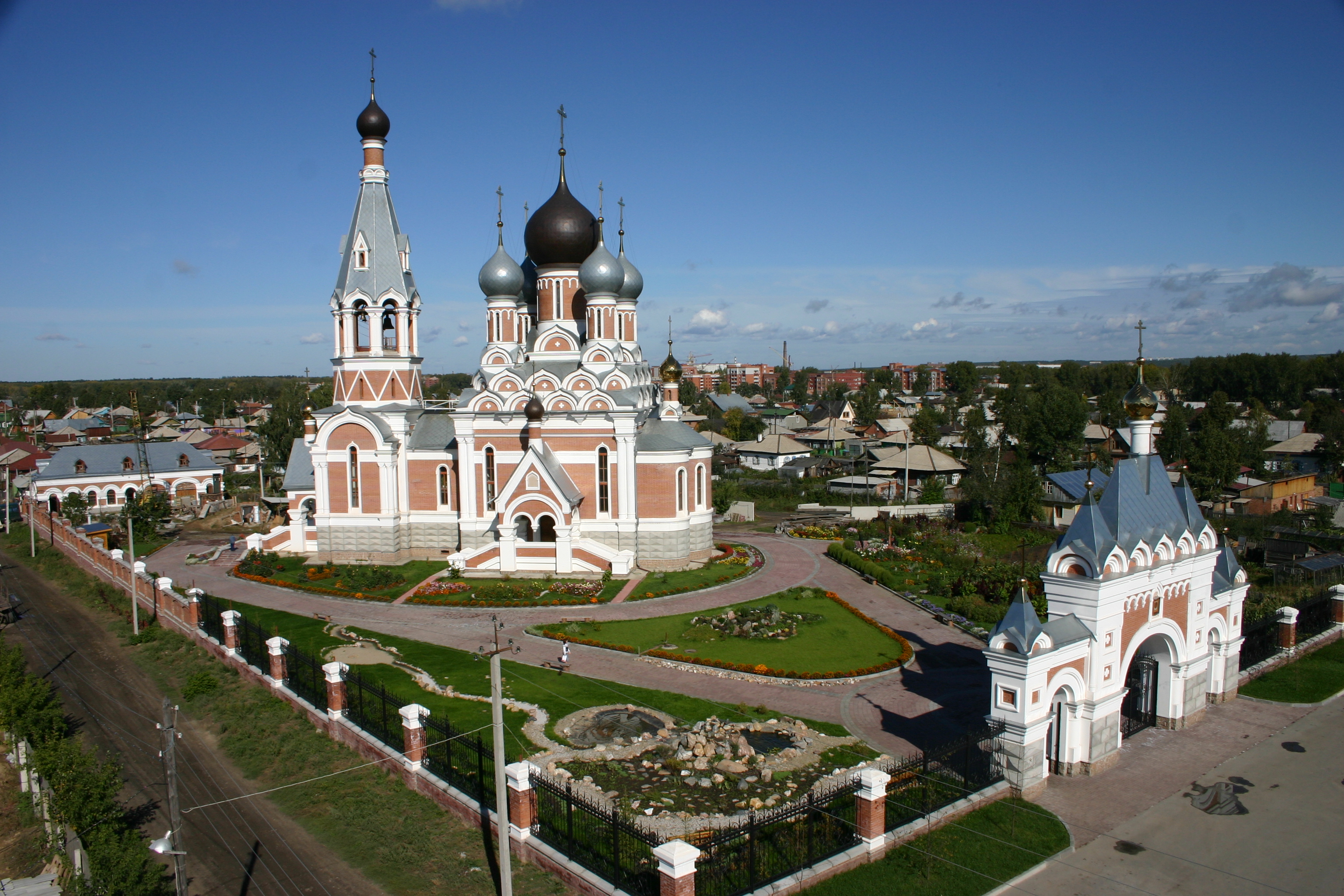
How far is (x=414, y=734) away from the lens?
46.5ft

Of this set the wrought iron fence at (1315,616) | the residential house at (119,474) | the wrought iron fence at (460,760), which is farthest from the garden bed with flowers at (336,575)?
the wrought iron fence at (1315,616)

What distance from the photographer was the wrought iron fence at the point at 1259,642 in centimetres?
1950

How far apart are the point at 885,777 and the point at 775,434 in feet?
180

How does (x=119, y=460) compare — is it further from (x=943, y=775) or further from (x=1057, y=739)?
(x=1057, y=739)

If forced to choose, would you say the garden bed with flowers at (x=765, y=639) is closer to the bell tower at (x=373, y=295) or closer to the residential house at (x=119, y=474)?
the bell tower at (x=373, y=295)

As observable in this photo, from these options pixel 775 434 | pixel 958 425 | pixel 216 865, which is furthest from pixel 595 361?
pixel 958 425

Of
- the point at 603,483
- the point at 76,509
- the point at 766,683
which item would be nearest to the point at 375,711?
the point at 766,683

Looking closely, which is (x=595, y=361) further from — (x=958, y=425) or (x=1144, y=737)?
(x=958, y=425)

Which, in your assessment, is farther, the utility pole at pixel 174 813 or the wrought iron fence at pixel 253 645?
the wrought iron fence at pixel 253 645

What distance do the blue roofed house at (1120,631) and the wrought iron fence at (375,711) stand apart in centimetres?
967

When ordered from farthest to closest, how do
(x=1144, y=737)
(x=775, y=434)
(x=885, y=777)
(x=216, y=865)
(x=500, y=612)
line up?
(x=775, y=434)
(x=500, y=612)
(x=1144, y=737)
(x=216, y=865)
(x=885, y=777)

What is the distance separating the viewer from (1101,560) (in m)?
14.2

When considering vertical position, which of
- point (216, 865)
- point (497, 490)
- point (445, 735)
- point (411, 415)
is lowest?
point (216, 865)

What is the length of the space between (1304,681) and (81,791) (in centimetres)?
2232
